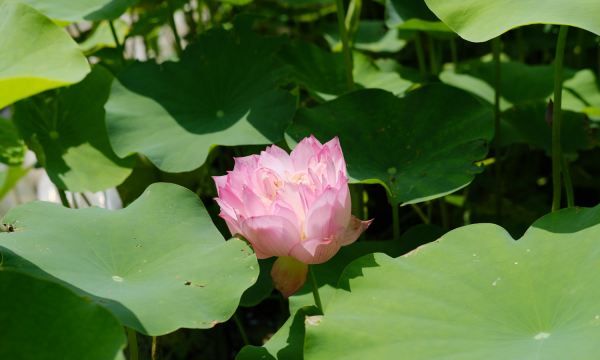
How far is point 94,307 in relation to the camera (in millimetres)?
896

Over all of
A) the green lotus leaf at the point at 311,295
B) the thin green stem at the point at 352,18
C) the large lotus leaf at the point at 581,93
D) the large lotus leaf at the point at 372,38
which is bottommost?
the green lotus leaf at the point at 311,295

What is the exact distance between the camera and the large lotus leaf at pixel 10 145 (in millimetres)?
1792

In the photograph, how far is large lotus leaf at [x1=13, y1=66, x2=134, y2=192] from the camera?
1676 millimetres

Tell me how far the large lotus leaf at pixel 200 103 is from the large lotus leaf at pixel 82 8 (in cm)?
14

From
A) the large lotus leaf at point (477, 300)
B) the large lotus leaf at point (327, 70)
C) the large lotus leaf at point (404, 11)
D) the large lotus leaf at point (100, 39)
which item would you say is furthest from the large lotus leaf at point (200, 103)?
the large lotus leaf at point (477, 300)

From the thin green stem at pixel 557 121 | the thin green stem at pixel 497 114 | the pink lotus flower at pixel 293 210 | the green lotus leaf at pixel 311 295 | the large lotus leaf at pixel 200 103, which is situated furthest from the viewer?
the thin green stem at pixel 497 114

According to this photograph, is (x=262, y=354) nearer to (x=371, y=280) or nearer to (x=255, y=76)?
(x=371, y=280)

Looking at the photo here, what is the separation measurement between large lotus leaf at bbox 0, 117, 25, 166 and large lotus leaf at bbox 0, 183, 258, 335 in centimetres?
62

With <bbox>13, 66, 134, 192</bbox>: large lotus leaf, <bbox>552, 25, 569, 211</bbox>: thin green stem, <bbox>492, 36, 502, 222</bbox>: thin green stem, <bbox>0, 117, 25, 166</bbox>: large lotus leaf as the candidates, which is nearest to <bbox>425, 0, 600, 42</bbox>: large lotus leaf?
<bbox>552, 25, 569, 211</bbox>: thin green stem

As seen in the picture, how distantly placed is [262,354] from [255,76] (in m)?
0.72

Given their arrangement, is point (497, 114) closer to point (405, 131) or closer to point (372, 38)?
point (405, 131)

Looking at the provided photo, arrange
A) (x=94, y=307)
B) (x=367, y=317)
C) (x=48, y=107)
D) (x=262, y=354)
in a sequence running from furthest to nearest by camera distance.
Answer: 1. (x=48, y=107)
2. (x=262, y=354)
3. (x=367, y=317)
4. (x=94, y=307)

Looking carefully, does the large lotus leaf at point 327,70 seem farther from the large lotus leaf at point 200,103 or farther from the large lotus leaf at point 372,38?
the large lotus leaf at point 372,38

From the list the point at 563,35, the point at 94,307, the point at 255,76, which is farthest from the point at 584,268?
the point at 255,76
